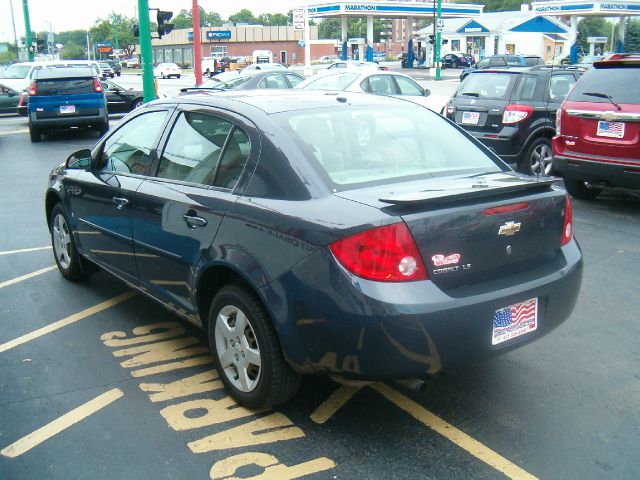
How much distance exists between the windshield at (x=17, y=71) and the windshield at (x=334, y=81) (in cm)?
1601

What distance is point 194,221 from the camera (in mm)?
4109

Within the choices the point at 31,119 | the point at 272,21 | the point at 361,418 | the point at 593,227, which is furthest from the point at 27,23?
the point at 272,21

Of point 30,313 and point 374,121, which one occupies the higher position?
point 374,121

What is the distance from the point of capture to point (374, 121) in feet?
14.5

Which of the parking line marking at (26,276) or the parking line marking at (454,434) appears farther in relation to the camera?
the parking line marking at (26,276)

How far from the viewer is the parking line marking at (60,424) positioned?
3.58 meters

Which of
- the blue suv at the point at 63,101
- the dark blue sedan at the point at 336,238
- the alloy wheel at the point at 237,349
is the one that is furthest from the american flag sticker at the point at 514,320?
the blue suv at the point at 63,101

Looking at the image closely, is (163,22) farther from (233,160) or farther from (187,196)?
(233,160)

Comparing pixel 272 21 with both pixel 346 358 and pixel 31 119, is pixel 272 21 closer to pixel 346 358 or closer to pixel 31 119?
pixel 31 119

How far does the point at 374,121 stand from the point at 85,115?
49.4ft

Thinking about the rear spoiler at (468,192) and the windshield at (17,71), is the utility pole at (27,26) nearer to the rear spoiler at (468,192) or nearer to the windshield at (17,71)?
the windshield at (17,71)

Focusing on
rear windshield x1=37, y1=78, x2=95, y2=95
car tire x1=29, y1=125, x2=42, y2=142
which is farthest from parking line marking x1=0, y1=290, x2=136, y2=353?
car tire x1=29, y1=125, x2=42, y2=142

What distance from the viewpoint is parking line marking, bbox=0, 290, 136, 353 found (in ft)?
16.3

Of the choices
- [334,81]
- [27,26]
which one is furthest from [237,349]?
[27,26]
